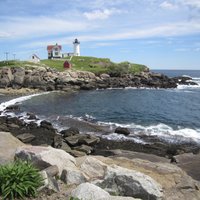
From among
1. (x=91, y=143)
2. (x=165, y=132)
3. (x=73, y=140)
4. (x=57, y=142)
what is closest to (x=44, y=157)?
(x=57, y=142)

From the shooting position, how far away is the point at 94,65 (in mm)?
123375

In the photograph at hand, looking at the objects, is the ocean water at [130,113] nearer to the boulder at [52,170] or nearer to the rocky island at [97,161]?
the rocky island at [97,161]

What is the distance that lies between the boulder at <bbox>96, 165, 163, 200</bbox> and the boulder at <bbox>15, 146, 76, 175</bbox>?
101 inches

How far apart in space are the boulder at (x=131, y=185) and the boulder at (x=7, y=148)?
473 cm

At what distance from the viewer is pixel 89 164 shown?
613 inches

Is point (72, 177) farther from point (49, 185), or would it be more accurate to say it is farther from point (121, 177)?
point (121, 177)

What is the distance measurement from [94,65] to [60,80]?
34393mm

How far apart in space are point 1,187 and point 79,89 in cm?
7688

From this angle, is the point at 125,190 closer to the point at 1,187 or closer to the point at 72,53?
the point at 1,187

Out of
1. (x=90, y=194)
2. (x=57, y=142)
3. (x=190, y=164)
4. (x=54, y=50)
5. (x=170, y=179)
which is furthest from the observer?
(x=54, y=50)

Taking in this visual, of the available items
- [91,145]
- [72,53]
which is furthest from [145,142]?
[72,53]

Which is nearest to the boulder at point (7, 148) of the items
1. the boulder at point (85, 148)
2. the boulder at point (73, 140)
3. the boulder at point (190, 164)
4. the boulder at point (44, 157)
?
the boulder at point (44, 157)

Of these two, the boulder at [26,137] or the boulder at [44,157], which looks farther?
the boulder at [26,137]

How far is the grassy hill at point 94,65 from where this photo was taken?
10906 cm
